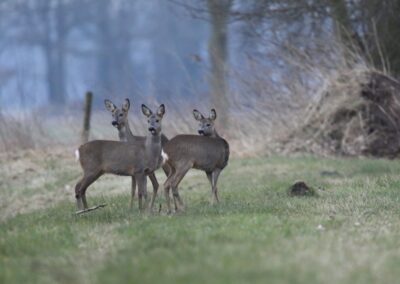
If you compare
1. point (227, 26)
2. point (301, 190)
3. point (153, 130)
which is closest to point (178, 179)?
point (153, 130)

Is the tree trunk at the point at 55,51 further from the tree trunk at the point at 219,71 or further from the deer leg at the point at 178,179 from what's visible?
the deer leg at the point at 178,179

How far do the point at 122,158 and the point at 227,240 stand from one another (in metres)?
3.86

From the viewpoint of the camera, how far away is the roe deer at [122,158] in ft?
40.1

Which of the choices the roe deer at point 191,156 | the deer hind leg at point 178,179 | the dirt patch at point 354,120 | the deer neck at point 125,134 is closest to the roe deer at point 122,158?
the roe deer at point 191,156

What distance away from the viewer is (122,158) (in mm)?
12227

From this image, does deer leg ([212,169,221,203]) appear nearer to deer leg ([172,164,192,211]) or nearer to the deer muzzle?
deer leg ([172,164,192,211])

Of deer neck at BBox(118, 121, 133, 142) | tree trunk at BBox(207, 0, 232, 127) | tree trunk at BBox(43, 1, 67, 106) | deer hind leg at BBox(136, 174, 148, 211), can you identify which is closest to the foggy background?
tree trunk at BBox(207, 0, 232, 127)

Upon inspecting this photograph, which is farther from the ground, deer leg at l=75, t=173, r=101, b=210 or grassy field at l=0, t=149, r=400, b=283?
deer leg at l=75, t=173, r=101, b=210

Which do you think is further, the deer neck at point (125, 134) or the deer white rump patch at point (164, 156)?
the deer neck at point (125, 134)

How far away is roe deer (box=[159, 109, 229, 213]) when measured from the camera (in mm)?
12188

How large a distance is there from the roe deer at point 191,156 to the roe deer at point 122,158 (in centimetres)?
18

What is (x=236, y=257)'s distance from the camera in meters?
7.48

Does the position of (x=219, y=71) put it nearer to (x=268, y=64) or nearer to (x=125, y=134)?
(x=268, y=64)

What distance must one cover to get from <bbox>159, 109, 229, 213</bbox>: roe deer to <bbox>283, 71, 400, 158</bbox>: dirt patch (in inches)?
336
